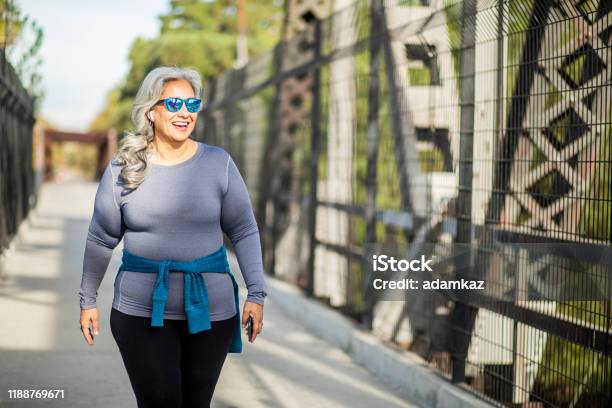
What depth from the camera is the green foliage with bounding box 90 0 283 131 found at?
207 feet

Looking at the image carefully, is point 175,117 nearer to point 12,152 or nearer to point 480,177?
point 480,177

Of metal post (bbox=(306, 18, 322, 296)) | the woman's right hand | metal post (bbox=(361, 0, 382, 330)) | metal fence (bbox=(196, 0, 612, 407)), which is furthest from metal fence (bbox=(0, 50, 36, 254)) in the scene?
the woman's right hand

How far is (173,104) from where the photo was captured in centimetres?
391

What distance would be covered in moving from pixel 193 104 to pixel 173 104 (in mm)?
75

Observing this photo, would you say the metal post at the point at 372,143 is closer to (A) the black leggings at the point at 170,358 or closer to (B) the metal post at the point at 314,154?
(B) the metal post at the point at 314,154

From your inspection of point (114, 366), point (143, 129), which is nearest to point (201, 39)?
point (114, 366)

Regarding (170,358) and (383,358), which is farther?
(383,358)

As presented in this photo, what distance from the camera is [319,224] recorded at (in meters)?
9.47

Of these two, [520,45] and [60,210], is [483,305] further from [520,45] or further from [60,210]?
[60,210]

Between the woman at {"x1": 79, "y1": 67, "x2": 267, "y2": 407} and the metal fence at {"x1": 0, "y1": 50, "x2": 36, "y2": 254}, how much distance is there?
712 cm

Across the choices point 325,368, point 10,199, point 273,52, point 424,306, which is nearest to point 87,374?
point 325,368

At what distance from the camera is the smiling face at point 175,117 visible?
389cm

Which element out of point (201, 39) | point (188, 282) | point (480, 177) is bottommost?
point (188, 282)

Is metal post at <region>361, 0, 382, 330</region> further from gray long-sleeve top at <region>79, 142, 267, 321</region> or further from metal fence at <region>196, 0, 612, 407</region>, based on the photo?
gray long-sleeve top at <region>79, 142, 267, 321</region>
